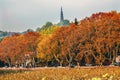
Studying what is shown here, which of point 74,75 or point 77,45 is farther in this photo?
point 77,45

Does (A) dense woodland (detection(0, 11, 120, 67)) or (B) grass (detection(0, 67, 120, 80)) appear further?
(A) dense woodland (detection(0, 11, 120, 67))

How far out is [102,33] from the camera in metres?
99.1

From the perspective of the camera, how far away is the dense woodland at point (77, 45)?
9762 cm

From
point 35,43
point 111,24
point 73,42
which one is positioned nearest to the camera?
point 111,24

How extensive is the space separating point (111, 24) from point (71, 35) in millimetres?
12379

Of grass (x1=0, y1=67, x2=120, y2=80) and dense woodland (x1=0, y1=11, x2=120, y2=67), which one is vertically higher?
dense woodland (x1=0, y1=11, x2=120, y2=67)

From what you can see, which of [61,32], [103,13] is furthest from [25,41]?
[103,13]

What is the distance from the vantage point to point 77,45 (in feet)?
346

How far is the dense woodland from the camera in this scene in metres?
97.6

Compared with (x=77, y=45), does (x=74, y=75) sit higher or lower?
lower

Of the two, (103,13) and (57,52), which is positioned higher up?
(103,13)

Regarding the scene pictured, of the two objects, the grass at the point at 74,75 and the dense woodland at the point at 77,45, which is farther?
the dense woodland at the point at 77,45

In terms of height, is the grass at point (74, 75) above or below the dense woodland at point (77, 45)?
below

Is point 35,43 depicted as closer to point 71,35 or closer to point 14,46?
point 14,46
